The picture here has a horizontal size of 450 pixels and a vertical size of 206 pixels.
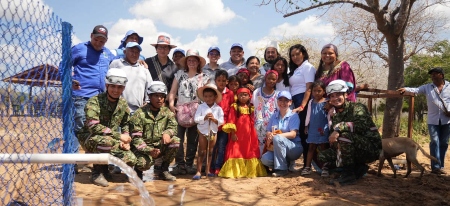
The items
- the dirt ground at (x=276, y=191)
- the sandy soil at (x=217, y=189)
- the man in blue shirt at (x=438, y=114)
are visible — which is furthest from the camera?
the man in blue shirt at (x=438, y=114)

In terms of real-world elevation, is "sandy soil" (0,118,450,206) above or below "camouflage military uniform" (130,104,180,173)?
below

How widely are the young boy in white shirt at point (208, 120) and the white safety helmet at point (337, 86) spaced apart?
1546 millimetres

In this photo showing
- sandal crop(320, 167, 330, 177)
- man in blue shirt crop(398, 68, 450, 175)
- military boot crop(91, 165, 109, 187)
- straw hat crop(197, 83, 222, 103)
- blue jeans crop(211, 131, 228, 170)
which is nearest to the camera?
military boot crop(91, 165, 109, 187)

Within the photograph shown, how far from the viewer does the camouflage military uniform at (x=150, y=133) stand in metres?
5.09

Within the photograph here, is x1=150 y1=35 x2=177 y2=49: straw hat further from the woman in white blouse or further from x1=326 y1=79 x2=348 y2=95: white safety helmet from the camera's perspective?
x1=326 y1=79 x2=348 y2=95: white safety helmet

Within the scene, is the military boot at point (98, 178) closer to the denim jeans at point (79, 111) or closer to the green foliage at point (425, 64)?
the denim jeans at point (79, 111)

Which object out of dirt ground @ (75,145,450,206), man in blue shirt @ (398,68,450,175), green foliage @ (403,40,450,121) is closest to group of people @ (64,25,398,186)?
dirt ground @ (75,145,450,206)

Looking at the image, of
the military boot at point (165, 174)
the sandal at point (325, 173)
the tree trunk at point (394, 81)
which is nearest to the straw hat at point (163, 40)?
the military boot at point (165, 174)

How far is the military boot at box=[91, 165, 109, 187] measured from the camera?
15.9 ft

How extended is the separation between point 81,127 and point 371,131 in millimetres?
3808

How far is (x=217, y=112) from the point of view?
221 inches

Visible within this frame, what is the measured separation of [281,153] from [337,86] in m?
1.25

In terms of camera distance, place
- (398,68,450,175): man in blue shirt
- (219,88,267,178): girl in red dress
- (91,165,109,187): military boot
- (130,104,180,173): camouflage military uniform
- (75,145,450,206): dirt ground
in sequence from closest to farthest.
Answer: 1. (75,145,450,206): dirt ground
2. (91,165,109,187): military boot
3. (130,104,180,173): camouflage military uniform
4. (219,88,267,178): girl in red dress
5. (398,68,450,175): man in blue shirt

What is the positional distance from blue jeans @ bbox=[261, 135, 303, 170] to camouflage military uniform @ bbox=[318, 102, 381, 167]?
68 centimetres
